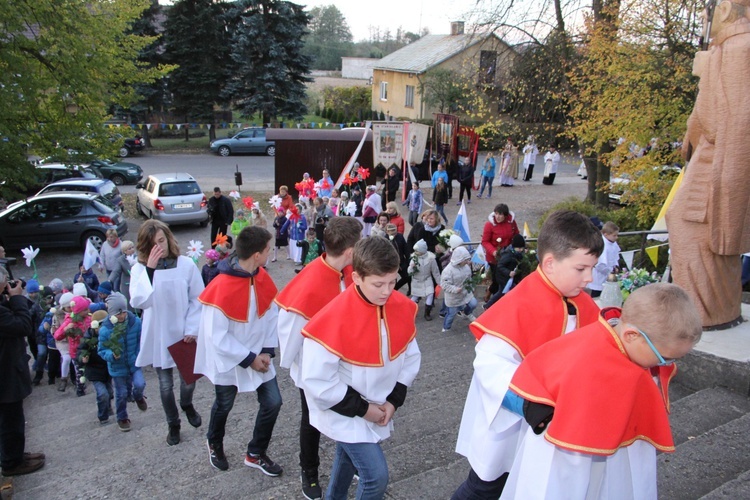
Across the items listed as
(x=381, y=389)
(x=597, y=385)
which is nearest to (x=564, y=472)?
(x=597, y=385)

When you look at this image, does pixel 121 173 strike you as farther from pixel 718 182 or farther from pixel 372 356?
pixel 372 356

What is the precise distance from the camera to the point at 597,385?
2568 mm

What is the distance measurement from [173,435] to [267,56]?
3105 centimetres

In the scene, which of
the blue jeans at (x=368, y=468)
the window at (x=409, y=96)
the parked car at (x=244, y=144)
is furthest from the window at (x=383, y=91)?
the blue jeans at (x=368, y=468)

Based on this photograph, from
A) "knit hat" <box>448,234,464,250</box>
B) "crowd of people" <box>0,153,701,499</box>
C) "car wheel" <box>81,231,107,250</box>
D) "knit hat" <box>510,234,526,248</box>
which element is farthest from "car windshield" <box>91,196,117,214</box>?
"knit hat" <box>510,234,526,248</box>

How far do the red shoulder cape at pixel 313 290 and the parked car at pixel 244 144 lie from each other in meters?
29.1

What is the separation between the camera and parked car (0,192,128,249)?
14805 mm

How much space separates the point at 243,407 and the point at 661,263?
8133 mm

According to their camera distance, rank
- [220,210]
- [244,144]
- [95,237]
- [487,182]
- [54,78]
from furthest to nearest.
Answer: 1. [244,144]
2. [487,182]
3. [95,237]
4. [220,210]
5. [54,78]

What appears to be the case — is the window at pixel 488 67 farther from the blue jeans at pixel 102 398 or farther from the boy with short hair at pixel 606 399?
the boy with short hair at pixel 606 399

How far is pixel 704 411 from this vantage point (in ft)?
16.7

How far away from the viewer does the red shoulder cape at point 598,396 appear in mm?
2555

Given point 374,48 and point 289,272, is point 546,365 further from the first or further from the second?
point 374,48

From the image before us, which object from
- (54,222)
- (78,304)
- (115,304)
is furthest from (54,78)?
(115,304)
